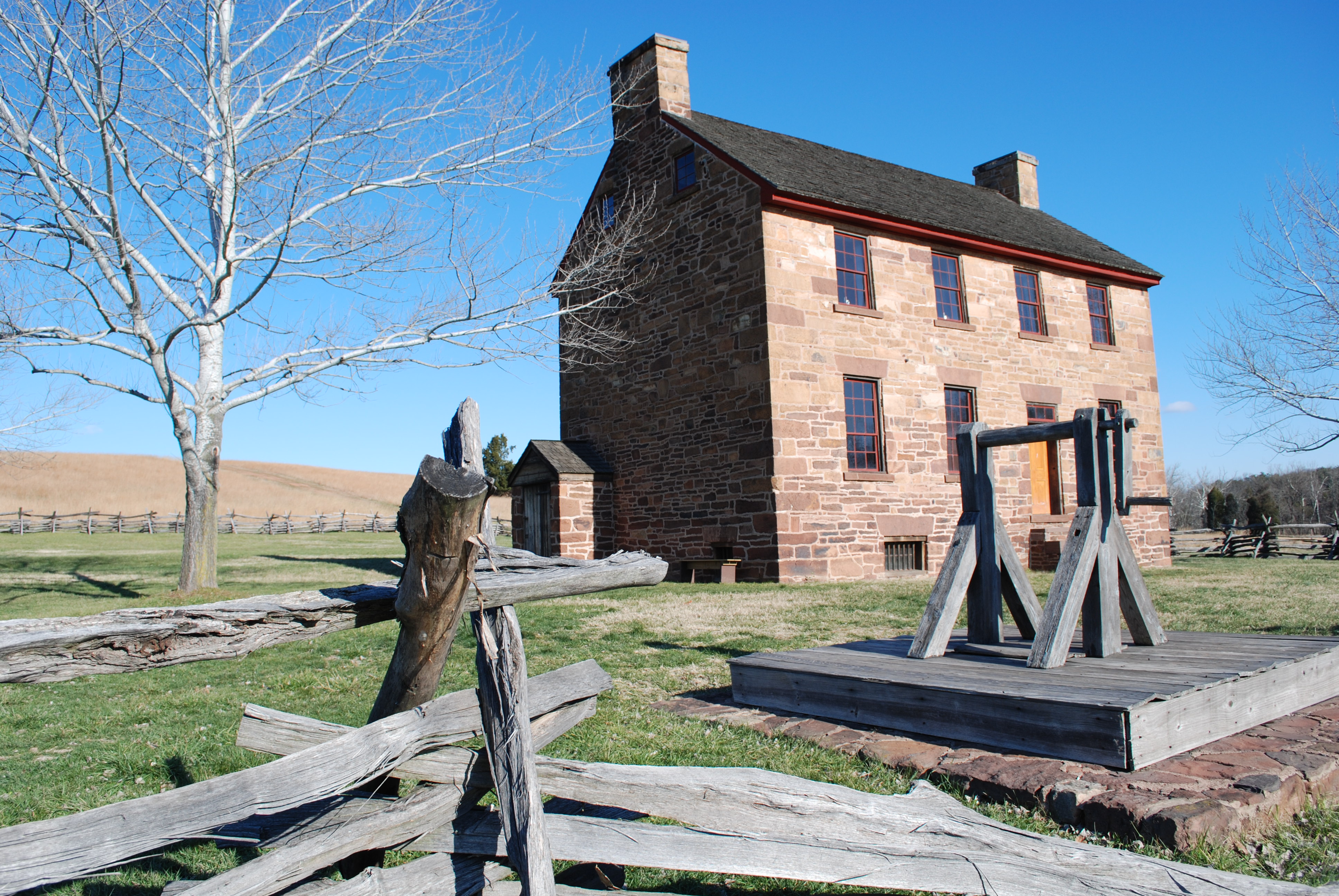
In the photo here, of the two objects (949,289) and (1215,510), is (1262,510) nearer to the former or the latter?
(1215,510)

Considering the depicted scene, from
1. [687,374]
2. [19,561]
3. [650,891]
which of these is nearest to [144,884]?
[650,891]

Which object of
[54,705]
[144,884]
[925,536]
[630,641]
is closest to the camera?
[144,884]

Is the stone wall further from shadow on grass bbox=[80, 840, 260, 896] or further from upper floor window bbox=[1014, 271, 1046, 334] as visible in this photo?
shadow on grass bbox=[80, 840, 260, 896]

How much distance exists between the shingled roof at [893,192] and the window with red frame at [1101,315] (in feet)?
2.25

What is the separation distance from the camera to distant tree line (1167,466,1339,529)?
35.0 meters

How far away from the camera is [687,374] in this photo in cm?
1658

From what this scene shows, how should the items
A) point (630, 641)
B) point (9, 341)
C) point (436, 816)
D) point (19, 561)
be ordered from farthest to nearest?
point (19, 561), point (9, 341), point (630, 641), point (436, 816)

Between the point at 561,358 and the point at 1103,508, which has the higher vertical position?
the point at 561,358

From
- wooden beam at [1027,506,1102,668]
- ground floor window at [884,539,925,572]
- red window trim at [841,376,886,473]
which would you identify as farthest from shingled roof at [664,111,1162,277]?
wooden beam at [1027,506,1102,668]

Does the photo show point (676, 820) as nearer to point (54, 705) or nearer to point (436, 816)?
point (436, 816)

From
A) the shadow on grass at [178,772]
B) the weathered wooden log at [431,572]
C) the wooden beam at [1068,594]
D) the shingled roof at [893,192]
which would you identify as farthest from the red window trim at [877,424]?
the weathered wooden log at [431,572]

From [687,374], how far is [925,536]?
5.36 m

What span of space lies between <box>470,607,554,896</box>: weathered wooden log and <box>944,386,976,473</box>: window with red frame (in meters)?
15.0

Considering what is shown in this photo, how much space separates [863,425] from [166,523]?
3903 centimetres
